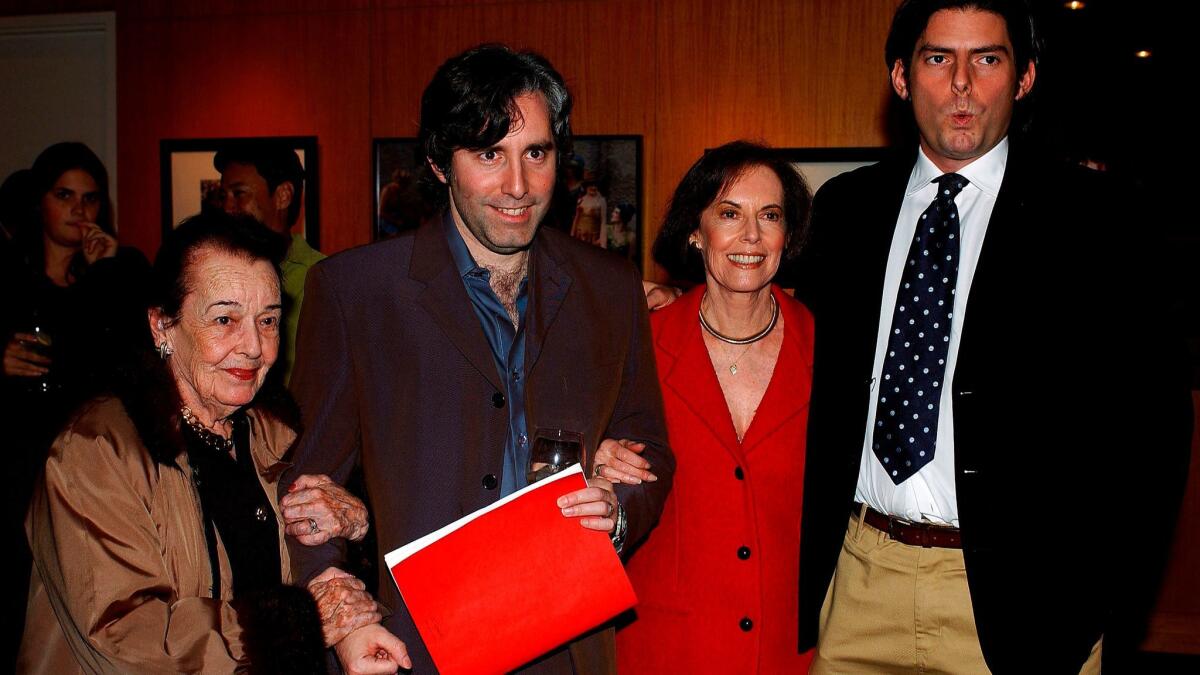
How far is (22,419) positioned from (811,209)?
2.79 meters

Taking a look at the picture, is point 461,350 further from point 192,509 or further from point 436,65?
point 436,65

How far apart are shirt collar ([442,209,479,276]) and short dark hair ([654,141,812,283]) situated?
0.81 meters

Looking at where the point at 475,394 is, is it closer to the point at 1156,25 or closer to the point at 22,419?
the point at 22,419

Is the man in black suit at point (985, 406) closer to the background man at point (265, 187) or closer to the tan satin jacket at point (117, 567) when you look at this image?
the tan satin jacket at point (117, 567)

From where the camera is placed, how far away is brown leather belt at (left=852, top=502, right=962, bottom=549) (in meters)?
2.22

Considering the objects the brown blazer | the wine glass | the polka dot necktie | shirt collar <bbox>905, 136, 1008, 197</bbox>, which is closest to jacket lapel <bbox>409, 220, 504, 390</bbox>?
the brown blazer

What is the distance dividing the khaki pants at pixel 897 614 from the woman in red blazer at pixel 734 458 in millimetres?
155

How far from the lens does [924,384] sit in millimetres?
2217

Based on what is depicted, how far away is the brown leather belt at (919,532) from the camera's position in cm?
222

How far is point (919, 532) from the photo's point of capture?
2254 millimetres

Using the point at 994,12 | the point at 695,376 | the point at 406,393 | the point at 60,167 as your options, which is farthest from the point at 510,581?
the point at 60,167

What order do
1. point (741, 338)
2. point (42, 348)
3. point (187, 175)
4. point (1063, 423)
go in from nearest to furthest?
point (1063, 423)
point (741, 338)
point (42, 348)
point (187, 175)

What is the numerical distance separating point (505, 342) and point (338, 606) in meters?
0.67

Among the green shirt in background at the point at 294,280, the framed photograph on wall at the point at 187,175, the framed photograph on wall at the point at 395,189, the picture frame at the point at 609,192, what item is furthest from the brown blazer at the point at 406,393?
the framed photograph on wall at the point at 187,175
